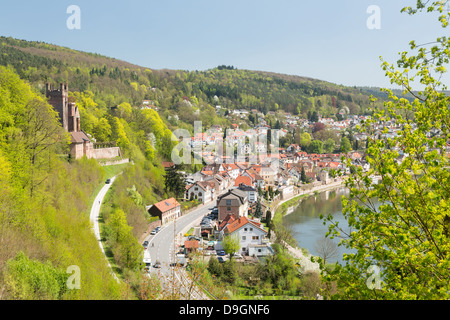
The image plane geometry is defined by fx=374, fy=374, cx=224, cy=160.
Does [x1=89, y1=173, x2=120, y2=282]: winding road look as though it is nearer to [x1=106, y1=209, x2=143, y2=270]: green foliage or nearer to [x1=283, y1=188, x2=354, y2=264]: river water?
[x1=106, y1=209, x2=143, y2=270]: green foliage

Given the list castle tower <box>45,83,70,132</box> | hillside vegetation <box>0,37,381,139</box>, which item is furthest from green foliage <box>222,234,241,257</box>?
castle tower <box>45,83,70,132</box>

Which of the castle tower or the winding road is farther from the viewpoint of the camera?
the castle tower

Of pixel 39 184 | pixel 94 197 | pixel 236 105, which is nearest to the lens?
pixel 39 184

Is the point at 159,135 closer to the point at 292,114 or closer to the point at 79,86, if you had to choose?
the point at 79,86

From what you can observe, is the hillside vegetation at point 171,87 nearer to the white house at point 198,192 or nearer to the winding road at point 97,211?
the winding road at point 97,211

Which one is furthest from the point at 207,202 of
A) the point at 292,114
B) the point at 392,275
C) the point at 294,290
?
the point at 292,114

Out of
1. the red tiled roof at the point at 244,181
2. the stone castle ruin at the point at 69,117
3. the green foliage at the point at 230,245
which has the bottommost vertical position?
the green foliage at the point at 230,245

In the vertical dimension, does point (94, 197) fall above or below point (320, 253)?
above

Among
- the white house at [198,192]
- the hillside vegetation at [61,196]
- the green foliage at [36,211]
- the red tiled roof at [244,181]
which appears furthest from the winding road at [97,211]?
the red tiled roof at [244,181]

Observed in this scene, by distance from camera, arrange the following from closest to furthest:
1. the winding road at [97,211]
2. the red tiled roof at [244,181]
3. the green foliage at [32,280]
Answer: the green foliage at [32,280] → the winding road at [97,211] → the red tiled roof at [244,181]
